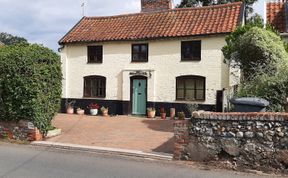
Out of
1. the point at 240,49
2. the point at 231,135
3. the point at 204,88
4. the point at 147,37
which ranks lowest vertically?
the point at 231,135

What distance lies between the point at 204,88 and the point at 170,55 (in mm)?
2574

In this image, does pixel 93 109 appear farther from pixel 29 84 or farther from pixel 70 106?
pixel 29 84

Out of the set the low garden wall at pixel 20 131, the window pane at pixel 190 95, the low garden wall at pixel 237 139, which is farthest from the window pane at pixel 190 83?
the low garden wall at pixel 237 139

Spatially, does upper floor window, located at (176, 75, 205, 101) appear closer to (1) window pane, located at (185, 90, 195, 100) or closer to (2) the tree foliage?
(1) window pane, located at (185, 90, 195, 100)

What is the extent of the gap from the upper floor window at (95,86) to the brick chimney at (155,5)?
527 centimetres

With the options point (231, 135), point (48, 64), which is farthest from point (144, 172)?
point (48, 64)

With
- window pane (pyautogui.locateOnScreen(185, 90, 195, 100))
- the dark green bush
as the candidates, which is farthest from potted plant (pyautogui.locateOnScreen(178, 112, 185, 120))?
the dark green bush

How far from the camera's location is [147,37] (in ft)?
64.4

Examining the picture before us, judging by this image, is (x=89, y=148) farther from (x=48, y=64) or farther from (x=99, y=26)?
(x=99, y=26)

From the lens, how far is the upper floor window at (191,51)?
1861 cm

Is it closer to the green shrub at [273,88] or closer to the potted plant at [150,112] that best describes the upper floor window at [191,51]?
the potted plant at [150,112]

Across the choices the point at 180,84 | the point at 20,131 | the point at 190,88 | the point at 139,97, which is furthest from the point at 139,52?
the point at 20,131

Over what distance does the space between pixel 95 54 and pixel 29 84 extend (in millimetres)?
9569

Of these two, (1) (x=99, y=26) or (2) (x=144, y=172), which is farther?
(1) (x=99, y=26)
